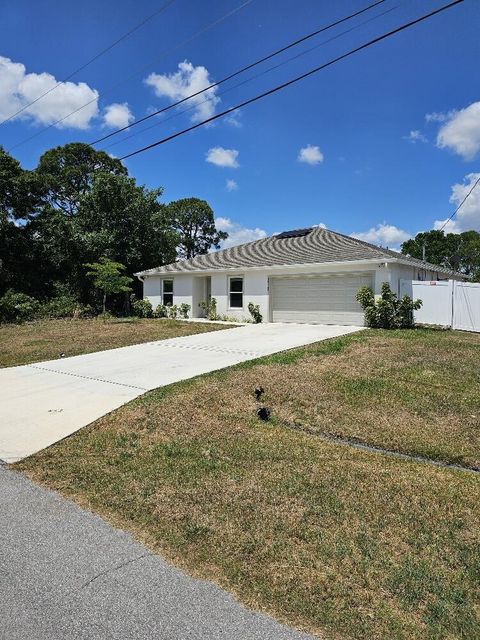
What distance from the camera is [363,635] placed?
2.27 m

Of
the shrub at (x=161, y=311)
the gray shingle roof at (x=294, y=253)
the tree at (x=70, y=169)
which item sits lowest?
the shrub at (x=161, y=311)

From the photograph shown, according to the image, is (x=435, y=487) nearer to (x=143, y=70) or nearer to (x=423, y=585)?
(x=423, y=585)

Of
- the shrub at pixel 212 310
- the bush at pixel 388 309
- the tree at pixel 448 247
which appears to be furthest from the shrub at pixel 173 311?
the tree at pixel 448 247

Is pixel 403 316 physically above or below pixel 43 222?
below

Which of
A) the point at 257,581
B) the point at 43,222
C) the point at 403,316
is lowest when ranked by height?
the point at 257,581

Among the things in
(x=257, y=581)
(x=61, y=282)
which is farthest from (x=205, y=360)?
(x=61, y=282)

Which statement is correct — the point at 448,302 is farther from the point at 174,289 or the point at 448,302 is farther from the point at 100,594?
the point at 100,594

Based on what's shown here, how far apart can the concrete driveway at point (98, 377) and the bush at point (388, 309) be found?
136 centimetres

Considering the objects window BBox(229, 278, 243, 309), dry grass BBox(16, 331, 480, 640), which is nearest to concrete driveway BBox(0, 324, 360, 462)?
dry grass BBox(16, 331, 480, 640)

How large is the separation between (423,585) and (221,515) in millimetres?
1517

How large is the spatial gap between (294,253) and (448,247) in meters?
34.7

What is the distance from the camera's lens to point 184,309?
20766mm

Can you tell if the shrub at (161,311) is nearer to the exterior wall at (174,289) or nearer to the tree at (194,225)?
the exterior wall at (174,289)

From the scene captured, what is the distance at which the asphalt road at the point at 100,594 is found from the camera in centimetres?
229
